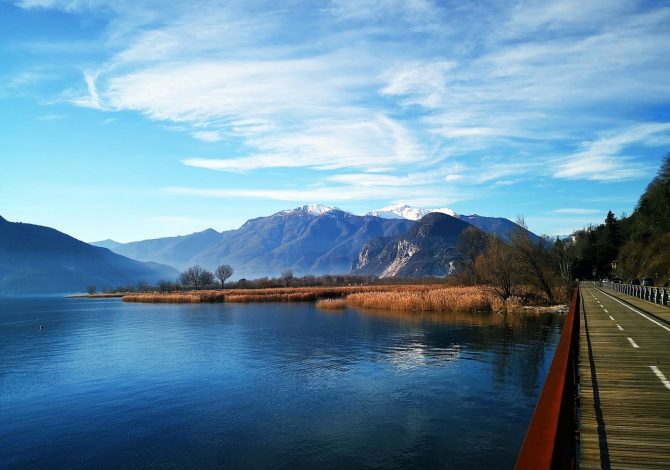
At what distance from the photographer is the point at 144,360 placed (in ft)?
93.9

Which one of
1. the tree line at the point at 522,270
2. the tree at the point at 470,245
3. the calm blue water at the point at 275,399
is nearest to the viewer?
the calm blue water at the point at 275,399

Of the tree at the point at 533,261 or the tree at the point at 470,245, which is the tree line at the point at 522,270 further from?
the tree at the point at 470,245

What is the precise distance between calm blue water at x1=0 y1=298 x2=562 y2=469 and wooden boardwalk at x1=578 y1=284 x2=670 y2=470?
292 centimetres

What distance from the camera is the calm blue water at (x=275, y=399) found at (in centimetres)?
1384

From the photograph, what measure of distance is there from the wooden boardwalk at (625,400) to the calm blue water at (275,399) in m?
2.92

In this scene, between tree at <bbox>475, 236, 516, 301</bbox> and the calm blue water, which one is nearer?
the calm blue water

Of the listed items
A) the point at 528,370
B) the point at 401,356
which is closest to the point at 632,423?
the point at 528,370

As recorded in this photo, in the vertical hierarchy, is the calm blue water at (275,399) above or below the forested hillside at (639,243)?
below

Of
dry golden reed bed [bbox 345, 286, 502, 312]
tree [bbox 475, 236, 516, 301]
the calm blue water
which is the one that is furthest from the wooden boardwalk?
tree [bbox 475, 236, 516, 301]

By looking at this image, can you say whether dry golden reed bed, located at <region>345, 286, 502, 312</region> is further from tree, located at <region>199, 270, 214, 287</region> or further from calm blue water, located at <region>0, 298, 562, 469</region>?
tree, located at <region>199, 270, 214, 287</region>

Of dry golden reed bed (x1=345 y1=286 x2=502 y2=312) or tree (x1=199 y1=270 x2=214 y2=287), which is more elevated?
tree (x1=199 y1=270 x2=214 y2=287)

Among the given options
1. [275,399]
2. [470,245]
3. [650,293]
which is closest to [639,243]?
[470,245]

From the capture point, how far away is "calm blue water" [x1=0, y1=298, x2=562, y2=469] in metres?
13.8

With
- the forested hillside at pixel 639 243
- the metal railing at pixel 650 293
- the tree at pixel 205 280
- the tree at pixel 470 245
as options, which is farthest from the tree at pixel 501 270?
the tree at pixel 205 280
